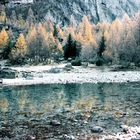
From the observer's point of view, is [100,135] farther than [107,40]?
No

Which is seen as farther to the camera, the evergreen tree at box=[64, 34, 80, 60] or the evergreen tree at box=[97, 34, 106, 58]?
the evergreen tree at box=[64, 34, 80, 60]

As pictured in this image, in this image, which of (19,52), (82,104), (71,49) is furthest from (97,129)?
(71,49)

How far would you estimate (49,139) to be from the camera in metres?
25.4

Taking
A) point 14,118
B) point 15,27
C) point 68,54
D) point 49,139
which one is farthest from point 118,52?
point 15,27

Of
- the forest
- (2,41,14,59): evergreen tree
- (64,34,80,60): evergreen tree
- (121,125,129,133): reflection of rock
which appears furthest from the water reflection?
(2,41,14,59): evergreen tree

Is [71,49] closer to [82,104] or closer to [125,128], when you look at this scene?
[82,104]

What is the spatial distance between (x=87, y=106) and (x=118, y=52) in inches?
2148

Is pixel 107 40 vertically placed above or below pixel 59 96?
above

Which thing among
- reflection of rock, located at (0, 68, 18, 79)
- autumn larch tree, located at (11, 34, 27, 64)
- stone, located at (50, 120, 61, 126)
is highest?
autumn larch tree, located at (11, 34, 27, 64)

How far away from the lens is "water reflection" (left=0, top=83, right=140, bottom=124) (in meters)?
35.0

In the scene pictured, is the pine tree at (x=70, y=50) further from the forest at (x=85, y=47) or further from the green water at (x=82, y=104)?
the green water at (x=82, y=104)

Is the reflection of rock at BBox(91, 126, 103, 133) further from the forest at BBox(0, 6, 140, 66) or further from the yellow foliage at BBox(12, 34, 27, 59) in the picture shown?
the yellow foliage at BBox(12, 34, 27, 59)

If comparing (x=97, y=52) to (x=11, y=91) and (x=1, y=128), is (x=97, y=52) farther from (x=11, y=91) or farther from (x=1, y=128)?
(x=1, y=128)

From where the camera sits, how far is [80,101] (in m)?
41.8
